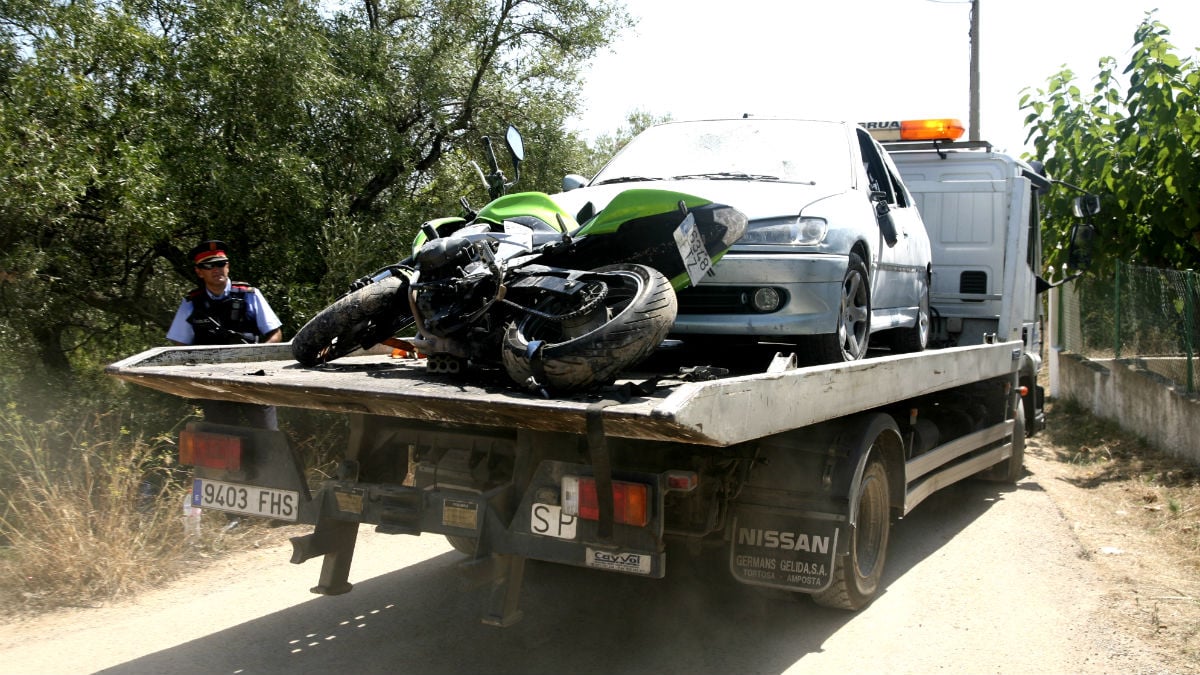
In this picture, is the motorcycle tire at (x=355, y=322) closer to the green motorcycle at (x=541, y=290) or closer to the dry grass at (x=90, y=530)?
the green motorcycle at (x=541, y=290)

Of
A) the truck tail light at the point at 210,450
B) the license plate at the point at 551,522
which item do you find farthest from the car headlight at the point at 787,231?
the truck tail light at the point at 210,450

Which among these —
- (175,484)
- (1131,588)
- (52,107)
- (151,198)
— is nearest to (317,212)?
(151,198)

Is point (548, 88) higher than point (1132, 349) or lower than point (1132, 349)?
higher

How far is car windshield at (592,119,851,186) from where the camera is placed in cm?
627

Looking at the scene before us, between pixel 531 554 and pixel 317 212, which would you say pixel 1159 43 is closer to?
pixel 317 212

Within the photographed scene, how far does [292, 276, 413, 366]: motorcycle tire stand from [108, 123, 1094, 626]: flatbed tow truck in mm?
109

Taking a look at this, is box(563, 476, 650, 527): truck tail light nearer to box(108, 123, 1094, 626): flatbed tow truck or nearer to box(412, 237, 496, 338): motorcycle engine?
box(108, 123, 1094, 626): flatbed tow truck

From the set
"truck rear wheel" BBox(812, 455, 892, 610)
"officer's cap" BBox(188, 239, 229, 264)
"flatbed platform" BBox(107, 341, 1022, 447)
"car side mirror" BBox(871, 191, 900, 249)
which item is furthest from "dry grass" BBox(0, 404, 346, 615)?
"car side mirror" BBox(871, 191, 900, 249)

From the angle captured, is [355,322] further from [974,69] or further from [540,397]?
[974,69]

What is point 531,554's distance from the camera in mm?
4078

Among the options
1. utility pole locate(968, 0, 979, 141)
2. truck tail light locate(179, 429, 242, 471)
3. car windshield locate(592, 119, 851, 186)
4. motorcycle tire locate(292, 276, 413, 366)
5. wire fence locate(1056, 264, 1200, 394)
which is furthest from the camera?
utility pole locate(968, 0, 979, 141)

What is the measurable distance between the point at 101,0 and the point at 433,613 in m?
6.28

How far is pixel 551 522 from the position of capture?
4023 millimetres

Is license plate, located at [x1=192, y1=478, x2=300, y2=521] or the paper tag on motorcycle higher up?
the paper tag on motorcycle
